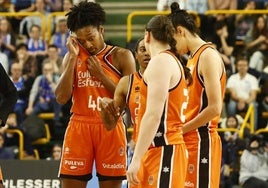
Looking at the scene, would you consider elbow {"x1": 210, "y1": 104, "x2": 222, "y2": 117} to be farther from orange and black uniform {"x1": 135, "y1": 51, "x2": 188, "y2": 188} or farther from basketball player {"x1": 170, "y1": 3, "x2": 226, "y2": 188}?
orange and black uniform {"x1": 135, "y1": 51, "x2": 188, "y2": 188}

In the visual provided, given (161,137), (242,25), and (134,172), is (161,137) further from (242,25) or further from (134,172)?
(242,25)

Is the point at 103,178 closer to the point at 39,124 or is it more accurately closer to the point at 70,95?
the point at 70,95

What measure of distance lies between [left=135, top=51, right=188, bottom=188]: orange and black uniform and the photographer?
6.92 meters

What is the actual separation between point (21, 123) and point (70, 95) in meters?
7.32

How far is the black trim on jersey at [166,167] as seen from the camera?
282 inches

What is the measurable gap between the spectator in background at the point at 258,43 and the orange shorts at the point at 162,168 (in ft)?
32.0

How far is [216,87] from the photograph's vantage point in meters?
8.05

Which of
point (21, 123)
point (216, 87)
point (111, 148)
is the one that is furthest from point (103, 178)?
point (21, 123)

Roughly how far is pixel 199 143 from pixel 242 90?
788 centimetres

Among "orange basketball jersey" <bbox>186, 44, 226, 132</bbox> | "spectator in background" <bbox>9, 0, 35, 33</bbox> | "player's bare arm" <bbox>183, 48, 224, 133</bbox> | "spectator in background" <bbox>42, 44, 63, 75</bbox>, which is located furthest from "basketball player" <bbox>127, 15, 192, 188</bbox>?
"spectator in background" <bbox>9, 0, 35, 33</bbox>

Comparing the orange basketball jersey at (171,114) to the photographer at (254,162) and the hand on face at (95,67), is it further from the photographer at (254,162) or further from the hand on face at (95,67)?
the photographer at (254,162)

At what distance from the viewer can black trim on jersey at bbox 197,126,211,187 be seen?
8.27 metres

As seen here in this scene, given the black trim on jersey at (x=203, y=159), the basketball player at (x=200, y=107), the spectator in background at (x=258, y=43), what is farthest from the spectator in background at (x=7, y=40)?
the black trim on jersey at (x=203, y=159)

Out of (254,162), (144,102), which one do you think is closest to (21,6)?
(254,162)
